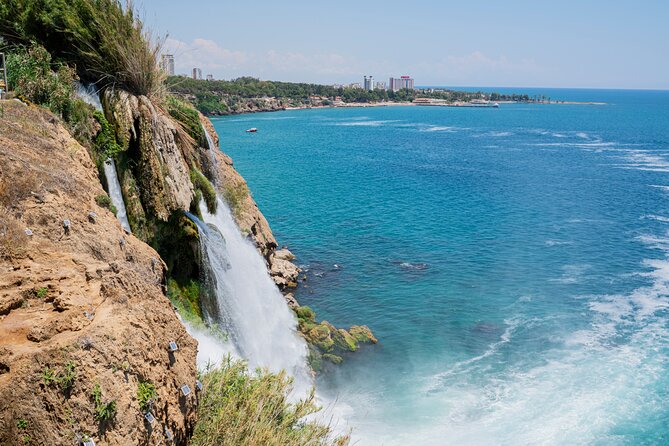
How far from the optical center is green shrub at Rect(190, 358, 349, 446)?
9152 mm

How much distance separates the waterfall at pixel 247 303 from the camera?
1720cm

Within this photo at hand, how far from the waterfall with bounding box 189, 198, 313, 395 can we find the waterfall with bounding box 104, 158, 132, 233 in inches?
104

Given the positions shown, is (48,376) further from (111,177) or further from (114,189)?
(111,177)

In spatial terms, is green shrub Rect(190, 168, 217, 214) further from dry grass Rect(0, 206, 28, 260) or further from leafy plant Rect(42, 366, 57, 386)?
leafy plant Rect(42, 366, 57, 386)

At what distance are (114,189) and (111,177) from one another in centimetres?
33

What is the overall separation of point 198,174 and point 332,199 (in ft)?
85.6

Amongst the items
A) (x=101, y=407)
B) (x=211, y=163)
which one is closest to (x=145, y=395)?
(x=101, y=407)

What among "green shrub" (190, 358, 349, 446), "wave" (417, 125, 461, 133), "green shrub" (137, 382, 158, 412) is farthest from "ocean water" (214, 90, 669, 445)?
"wave" (417, 125, 461, 133)

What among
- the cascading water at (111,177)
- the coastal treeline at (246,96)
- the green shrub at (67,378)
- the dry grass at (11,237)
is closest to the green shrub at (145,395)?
the green shrub at (67,378)

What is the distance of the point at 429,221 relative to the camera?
38.7 meters

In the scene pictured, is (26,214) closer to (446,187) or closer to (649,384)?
(649,384)

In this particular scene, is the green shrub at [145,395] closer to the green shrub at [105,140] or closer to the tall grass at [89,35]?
the green shrub at [105,140]

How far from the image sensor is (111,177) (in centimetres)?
1478

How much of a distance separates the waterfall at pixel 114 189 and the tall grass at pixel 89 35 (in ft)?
8.55
